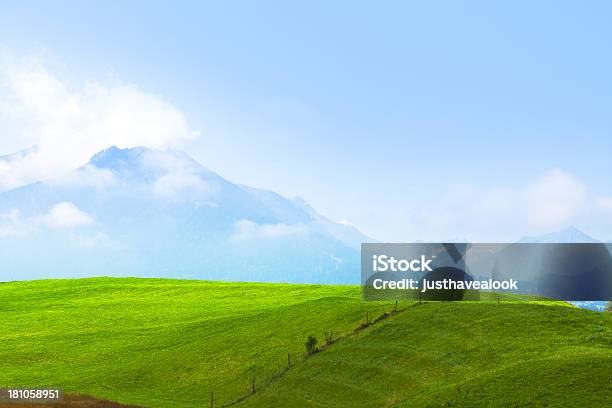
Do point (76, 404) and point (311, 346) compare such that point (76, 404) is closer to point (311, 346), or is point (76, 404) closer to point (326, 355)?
point (311, 346)

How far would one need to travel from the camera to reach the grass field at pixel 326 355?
38844 millimetres

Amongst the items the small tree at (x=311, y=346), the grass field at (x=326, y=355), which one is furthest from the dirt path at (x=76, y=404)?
the small tree at (x=311, y=346)

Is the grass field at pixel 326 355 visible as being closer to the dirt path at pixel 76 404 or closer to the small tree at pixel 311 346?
the small tree at pixel 311 346

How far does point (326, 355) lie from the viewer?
172ft

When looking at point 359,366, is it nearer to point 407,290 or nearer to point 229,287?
point 407,290

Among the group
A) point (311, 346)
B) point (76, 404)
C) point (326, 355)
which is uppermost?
point (311, 346)

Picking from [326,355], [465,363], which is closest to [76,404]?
[326,355]

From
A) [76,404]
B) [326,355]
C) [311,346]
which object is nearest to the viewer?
[76,404]

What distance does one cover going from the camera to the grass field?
127 feet

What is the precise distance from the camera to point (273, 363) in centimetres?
5572

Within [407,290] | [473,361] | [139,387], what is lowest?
[139,387]

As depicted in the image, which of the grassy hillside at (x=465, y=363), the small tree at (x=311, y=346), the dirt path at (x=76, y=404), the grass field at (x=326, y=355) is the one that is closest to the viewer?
the grassy hillside at (x=465, y=363)

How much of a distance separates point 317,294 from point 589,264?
4797cm

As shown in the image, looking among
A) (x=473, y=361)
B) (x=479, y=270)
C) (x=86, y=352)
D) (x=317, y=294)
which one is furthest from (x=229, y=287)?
(x=473, y=361)
